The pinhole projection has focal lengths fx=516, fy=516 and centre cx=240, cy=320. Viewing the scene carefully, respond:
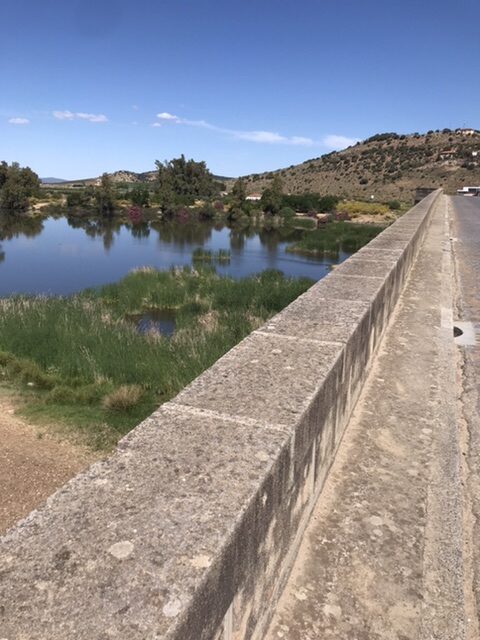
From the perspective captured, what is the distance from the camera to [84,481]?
1.59 meters

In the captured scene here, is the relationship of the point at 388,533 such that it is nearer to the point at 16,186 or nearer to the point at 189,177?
the point at 16,186

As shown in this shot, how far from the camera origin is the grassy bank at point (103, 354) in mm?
7156

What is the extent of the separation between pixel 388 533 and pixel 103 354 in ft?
23.8

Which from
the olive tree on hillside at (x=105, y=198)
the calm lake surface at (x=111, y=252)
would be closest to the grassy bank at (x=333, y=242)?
the calm lake surface at (x=111, y=252)

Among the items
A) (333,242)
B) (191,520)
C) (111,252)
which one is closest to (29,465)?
(191,520)

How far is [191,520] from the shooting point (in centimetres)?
142

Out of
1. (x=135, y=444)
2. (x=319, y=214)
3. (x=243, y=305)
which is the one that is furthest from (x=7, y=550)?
(x=319, y=214)

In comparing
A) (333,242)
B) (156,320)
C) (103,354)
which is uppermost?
(333,242)

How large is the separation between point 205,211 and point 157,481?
58.9 meters

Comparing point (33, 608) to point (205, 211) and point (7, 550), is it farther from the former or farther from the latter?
point (205, 211)

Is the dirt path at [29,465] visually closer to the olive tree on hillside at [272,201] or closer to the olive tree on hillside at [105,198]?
the olive tree on hillside at [272,201]

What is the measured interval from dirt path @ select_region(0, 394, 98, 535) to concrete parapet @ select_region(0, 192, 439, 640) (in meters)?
3.57

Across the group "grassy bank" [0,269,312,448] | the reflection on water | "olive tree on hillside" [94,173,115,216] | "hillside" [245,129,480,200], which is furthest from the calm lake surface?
"hillside" [245,129,480,200]

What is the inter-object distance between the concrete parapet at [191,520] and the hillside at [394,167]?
250 ft
